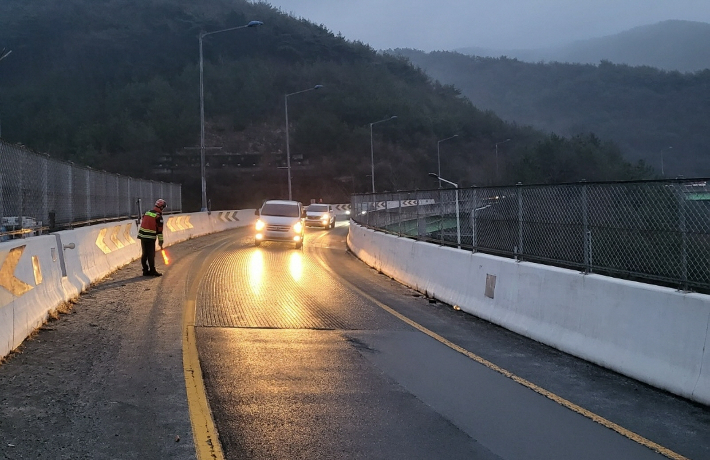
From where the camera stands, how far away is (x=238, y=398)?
7.00m

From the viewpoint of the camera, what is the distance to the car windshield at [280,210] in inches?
1115

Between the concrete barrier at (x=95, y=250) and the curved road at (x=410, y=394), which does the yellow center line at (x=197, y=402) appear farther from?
the concrete barrier at (x=95, y=250)

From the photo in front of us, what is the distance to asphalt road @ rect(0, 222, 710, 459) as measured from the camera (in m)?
5.82

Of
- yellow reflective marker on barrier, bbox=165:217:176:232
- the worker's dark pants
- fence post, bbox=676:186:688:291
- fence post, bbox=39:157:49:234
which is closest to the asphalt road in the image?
fence post, bbox=676:186:688:291

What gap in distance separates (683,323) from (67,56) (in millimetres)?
121454

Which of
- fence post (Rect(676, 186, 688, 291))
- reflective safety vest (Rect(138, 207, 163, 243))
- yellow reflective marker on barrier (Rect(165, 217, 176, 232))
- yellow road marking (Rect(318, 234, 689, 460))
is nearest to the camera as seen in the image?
yellow road marking (Rect(318, 234, 689, 460))

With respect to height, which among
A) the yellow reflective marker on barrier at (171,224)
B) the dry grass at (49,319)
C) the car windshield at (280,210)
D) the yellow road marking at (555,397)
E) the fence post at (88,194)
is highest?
the fence post at (88,194)

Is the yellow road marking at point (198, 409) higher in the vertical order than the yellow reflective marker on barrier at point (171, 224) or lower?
lower

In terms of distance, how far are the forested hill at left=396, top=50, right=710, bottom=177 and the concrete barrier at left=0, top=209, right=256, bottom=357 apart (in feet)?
279

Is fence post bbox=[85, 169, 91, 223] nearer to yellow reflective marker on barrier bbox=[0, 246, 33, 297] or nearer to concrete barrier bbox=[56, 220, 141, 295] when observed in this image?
concrete barrier bbox=[56, 220, 141, 295]

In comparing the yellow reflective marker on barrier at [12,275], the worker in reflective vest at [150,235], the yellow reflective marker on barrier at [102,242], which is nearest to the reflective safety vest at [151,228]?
the worker in reflective vest at [150,235]

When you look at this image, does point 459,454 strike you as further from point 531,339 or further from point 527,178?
point 527,178

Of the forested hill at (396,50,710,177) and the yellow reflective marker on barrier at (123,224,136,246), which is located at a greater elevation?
the forested hill at (396,50,710,177)

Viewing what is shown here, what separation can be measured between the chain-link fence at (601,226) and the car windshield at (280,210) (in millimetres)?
13588
